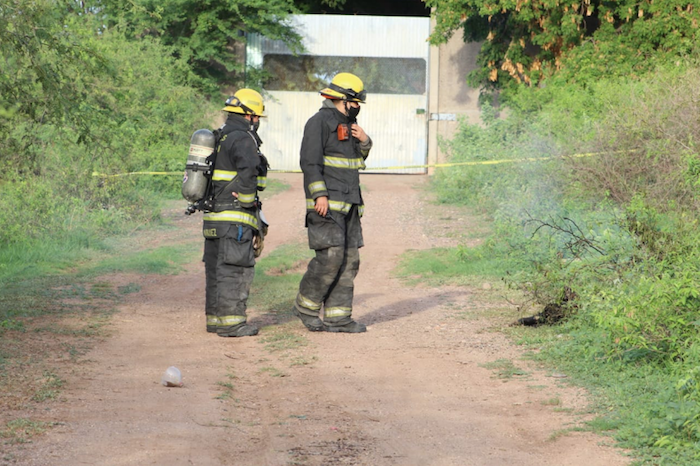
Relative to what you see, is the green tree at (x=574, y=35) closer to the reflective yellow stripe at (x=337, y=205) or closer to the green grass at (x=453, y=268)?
the green grass at (x=453, y=268)

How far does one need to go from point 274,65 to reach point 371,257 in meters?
11.2

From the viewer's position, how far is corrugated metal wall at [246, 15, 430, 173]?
21344 mm

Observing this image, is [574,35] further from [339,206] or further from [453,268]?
[339,206]

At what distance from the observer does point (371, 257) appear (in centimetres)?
1155

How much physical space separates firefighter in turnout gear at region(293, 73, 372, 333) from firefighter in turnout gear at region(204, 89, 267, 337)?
45 centimetres

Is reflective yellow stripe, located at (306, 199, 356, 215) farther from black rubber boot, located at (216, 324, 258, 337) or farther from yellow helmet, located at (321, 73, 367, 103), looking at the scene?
black rubber boot, located at (216, 324, 258, 337)

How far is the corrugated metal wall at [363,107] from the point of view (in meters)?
21.3

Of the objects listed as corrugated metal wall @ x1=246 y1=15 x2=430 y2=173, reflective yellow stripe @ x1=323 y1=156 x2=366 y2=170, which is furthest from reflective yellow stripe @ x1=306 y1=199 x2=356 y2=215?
corrugated metal wall @ x1=246 y1=15 x2=430 y2=173

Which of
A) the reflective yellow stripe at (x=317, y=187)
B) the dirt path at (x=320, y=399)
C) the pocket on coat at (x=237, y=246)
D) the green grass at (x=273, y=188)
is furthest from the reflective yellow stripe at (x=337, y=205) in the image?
the green grass at (x=273, y=188)

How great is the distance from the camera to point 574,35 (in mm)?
16781

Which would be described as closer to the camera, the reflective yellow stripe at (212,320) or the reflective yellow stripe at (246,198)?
the reflective yellow stripe at (246,198)

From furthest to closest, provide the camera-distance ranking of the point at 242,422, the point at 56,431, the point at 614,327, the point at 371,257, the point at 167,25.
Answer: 1. the point at 167,25
2. the point at 371,257
3. the point at 614,327
4. the point at 242,422
5. the point at 56,431

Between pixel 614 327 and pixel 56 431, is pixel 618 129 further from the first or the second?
pixel 56 431

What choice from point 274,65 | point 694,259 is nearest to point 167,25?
point 274,65
